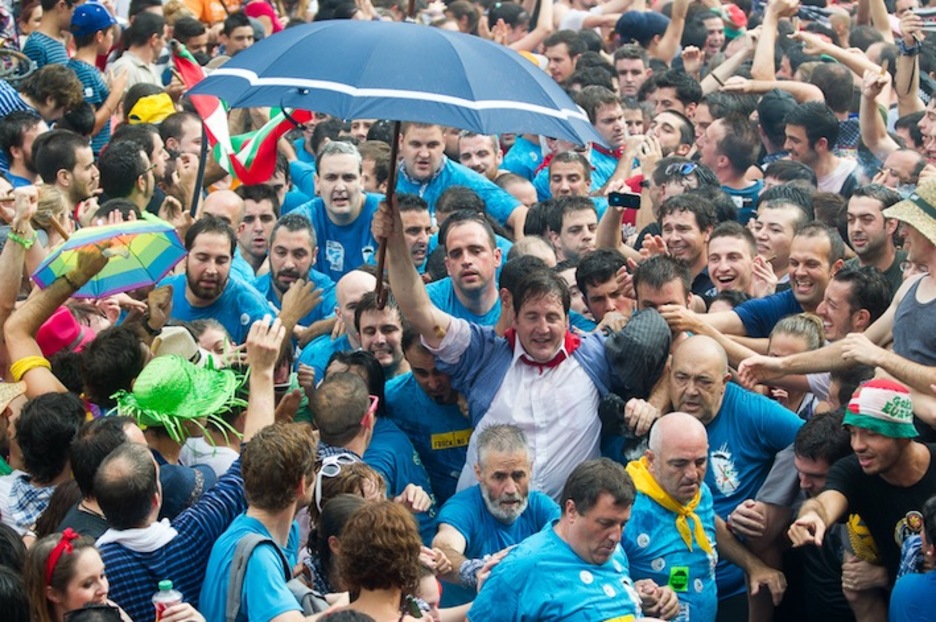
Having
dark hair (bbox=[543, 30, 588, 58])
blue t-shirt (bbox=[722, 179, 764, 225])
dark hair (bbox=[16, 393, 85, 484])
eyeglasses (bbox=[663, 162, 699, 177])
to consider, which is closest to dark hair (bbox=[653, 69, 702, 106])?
blue t-shirt (bbox=[722, 179, 764, 225])

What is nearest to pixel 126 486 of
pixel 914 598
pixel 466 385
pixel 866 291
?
pixel 466 385

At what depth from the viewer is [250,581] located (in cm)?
566

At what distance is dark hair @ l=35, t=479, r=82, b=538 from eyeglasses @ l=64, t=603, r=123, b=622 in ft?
3.44

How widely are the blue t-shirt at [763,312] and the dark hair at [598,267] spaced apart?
2.29ft

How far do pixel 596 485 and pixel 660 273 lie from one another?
6.30 ft

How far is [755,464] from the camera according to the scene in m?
7.56

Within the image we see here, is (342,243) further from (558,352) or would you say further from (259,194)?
(558,352)

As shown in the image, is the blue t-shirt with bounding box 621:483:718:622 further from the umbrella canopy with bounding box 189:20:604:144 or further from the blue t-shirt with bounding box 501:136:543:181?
the blue t-shirt with bounding box 501:136:543:181

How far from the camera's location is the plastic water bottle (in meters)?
5.56

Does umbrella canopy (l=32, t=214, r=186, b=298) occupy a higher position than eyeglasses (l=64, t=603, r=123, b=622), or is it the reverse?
eyeglasses (l=64, t=603, r=123, b=622)

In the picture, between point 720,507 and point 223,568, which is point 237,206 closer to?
point 720,507

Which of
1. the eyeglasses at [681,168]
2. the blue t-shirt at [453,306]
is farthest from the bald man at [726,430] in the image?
the eyeglasses at [681,168]

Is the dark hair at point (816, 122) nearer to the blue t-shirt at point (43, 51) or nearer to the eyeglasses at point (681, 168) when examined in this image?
the eyeglasses at point (681, 168)

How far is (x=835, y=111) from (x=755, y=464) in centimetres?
565
